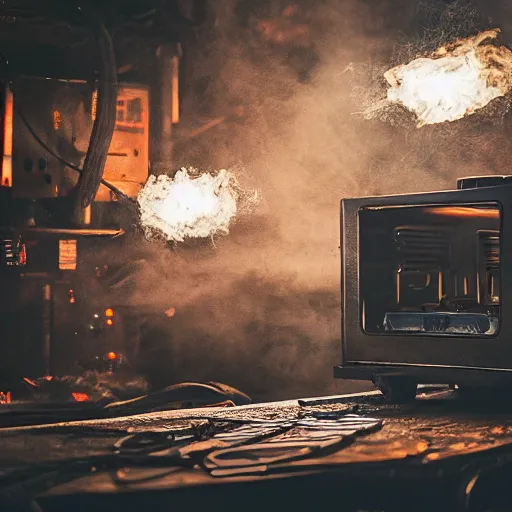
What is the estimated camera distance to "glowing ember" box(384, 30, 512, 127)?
420 inches

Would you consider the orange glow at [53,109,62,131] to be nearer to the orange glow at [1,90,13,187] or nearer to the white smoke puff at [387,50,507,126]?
the orange glow at [1,90,13,187]

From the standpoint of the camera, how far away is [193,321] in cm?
1050

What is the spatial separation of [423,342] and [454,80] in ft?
15.1

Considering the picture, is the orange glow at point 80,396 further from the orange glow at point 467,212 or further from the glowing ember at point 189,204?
the orange glow at point 467,212

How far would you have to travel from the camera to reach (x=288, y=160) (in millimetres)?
10789

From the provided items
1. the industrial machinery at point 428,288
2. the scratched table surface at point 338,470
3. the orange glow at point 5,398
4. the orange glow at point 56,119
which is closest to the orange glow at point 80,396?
the orange glow at point 5,398

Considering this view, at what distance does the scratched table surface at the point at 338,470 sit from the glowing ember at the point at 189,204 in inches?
162

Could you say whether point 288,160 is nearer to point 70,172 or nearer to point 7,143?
point 70,172

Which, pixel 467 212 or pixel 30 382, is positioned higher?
pixel 467 212

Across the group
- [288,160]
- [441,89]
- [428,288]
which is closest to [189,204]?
[288,160]

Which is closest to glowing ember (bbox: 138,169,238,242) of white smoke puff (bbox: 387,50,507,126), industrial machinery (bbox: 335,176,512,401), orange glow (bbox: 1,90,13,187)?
orange glow (bbox: 1,90,13,187)

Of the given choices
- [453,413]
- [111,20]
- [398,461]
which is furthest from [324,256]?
[398,461]

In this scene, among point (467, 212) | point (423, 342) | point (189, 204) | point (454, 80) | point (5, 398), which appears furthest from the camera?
point (454, 80)

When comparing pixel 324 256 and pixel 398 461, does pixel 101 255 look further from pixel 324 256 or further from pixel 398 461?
pixel 398 461
